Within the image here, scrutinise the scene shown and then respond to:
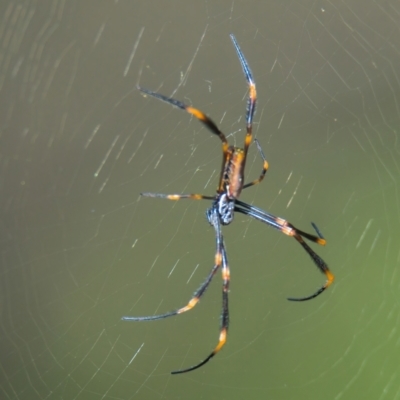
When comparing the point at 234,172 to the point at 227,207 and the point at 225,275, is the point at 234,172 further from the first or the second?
the point at 225,275

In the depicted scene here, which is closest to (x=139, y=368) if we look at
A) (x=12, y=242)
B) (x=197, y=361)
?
(x=197, y=361)

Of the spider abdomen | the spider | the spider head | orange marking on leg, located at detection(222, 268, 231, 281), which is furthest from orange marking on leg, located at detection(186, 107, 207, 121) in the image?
orange marking on leg, located at detection(222, 268, 231, 281)

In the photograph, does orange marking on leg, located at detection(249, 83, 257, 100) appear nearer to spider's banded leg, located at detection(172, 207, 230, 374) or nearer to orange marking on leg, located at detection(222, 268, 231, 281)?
spider's banded leg, located at detection(172, 207, 230, 374)

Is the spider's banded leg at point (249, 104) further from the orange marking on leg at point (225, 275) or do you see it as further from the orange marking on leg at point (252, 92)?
the orange marking on leg at point (225, 275)

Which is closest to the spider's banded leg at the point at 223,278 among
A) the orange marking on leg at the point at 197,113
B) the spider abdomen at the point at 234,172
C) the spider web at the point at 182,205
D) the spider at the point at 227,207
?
the spider at the point at 227,207

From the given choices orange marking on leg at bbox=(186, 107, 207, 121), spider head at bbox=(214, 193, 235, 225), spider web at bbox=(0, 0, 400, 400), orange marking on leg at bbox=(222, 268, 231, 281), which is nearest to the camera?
orange marking on leg at bbox=(186, 107, 207, 121)

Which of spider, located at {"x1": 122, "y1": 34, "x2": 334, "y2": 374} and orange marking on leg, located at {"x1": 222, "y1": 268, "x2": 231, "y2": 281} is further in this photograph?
orange marking on leg, located at {"x1": 222, "y1": 268, "x2": 231, "y2": 281}

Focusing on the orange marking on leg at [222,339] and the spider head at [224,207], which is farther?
the orange marking on leg at [222,339]

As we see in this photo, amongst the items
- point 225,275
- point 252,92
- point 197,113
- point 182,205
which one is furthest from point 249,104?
point 182,205

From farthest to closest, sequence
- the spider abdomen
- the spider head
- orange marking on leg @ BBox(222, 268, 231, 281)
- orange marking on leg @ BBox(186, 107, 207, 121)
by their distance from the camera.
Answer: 1. orange marking on leg @ BBox(222, 268, 231, 281)
2. the spider head
3. the spider abdomen
4. orange marking on leg @ BBox(186, 107, 207, 121)

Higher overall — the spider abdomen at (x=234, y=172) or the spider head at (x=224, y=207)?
the spider abdomen at (x=234, y=172)
